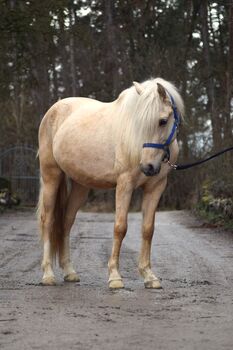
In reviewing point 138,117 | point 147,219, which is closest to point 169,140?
point 138,117

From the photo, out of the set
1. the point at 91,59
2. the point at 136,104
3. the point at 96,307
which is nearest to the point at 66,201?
the point at 136,104

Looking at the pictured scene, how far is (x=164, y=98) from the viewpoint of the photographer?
7766 mm

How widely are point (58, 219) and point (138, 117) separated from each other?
5.89 feet

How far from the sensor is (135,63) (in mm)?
29703

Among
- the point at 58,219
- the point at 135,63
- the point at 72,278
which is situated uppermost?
the point at 135,63

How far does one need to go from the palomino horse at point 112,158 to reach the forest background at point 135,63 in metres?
10.5

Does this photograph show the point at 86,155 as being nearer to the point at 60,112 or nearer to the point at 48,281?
the point at 60,112

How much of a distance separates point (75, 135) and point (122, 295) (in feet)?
6.42

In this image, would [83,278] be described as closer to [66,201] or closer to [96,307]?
[66,201]

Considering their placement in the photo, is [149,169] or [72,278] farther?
[72,278]

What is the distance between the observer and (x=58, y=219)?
898 cm

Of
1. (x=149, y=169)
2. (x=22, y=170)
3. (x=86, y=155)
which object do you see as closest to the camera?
(x=149, y=169)

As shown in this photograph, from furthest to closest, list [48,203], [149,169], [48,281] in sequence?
[48,203] < [48,281] < [149,169]

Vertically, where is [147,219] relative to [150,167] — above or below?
below
